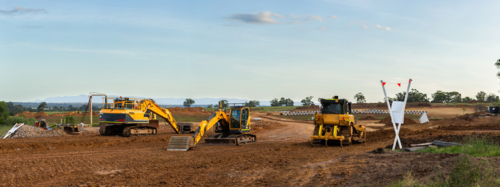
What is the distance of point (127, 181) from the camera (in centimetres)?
1091

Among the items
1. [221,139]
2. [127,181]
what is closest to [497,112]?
[221,139]

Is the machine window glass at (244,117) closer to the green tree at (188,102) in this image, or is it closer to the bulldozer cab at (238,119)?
the bulldozer cab at (238,119)

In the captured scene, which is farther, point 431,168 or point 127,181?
point 127,181

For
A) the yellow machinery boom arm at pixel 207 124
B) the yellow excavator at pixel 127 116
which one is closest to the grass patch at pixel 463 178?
the yellow machinery boom arm at pixel 207 124

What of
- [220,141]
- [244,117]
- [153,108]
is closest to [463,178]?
[220,141]

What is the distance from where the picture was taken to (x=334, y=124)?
19156 millimetres

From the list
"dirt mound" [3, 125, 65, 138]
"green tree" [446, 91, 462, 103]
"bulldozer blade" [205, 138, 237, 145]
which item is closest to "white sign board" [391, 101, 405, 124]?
"bulldozer blade" [205, 138, 237, 145]

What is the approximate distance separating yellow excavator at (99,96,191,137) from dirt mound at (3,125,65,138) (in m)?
3.46

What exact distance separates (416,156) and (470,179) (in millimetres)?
3290

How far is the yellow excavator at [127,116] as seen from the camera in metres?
26.2

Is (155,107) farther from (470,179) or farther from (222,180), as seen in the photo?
(470,179)

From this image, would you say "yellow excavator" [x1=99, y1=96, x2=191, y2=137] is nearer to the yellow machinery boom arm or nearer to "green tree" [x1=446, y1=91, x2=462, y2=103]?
the yellow machinery boom arm

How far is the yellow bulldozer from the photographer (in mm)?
18781

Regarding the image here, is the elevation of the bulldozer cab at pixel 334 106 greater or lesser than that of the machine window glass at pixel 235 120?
greater
